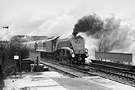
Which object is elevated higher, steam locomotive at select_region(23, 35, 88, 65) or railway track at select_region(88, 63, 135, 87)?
steam locomotive at select_region(23, 35, 88, 65)

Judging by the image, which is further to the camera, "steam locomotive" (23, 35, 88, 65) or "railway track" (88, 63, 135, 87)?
"steam locomotive" (23, 35, 88, 65)

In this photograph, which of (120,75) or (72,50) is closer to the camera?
(120,75)

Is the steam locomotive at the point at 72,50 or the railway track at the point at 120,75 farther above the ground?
the steam locomotive at the point at 72,50

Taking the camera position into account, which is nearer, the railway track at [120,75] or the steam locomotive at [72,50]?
the railway track at [120,75]

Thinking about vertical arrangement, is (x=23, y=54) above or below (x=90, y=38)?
below

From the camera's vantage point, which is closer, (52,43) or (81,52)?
(81,52)

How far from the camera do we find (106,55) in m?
25.6

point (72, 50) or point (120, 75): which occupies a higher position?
point (72, 50)

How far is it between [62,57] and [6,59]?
10557 millimetres

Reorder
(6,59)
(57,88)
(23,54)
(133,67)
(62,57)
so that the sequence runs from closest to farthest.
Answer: (57,88) → (6,59) → (133,67) → (23,54) → (62,57)

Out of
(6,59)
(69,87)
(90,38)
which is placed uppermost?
(90,38)

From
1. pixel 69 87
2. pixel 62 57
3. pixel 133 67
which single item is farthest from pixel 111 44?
pixel 69 87

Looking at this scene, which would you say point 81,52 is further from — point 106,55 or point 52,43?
point 52,43

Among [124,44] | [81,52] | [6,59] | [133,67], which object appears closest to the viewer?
[6,59]
